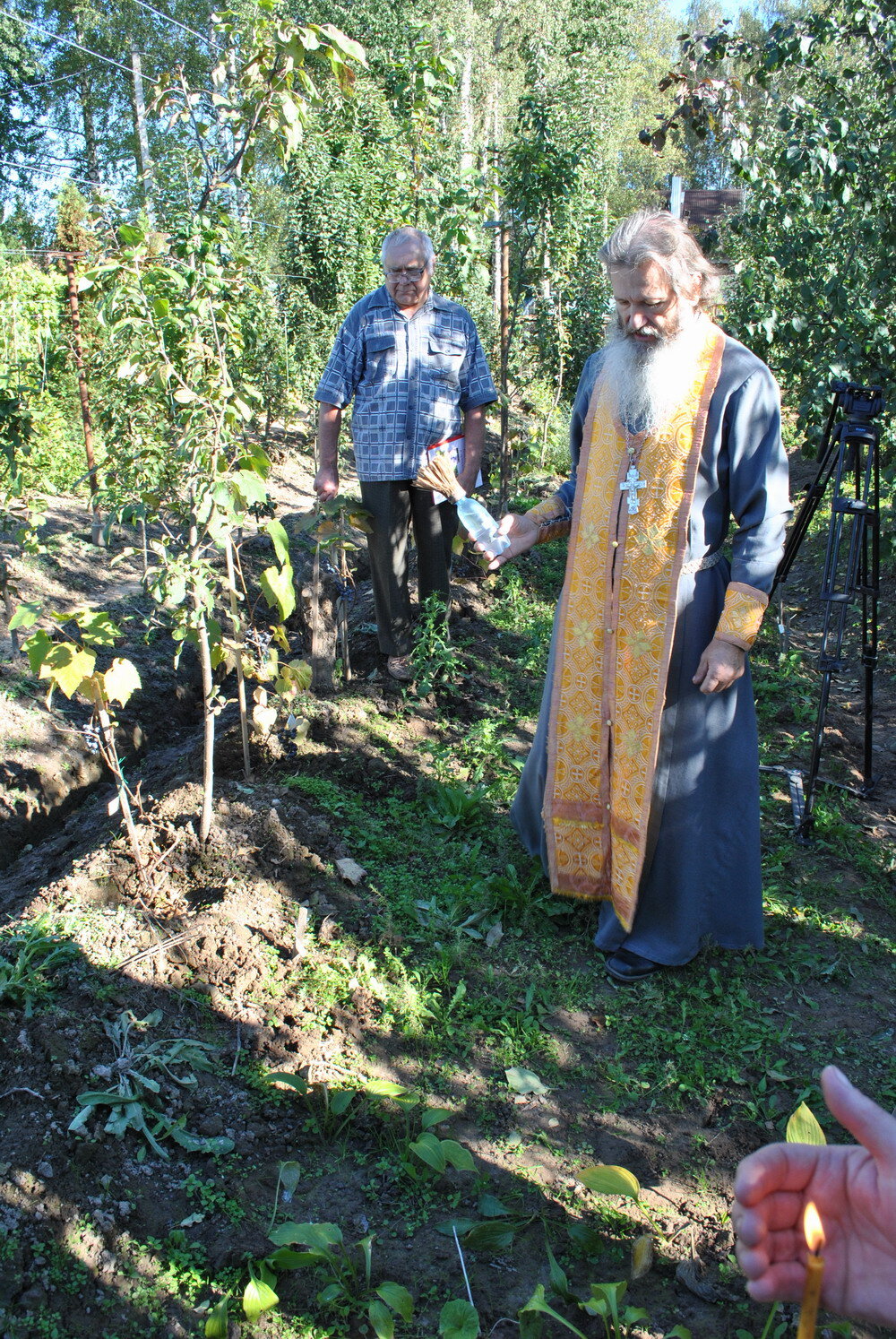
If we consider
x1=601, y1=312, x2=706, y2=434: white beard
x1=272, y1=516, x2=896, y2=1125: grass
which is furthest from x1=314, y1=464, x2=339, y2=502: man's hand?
x1=601, y1=312, x2=706, y2=434: white beard

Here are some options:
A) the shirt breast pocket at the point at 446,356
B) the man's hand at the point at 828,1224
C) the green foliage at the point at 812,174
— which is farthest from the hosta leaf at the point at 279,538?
the green foliage at the point at 812,174

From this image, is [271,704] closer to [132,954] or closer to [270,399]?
[132,954]

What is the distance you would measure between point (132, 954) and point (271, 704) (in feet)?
4.70

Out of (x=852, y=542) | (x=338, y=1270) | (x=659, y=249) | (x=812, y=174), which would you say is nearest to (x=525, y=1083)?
(x=338, y=1270)

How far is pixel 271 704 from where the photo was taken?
3893mm

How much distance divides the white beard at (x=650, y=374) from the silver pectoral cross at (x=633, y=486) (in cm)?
11

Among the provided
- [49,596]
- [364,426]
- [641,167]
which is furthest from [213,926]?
[641,167]

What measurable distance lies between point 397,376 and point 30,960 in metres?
2.69

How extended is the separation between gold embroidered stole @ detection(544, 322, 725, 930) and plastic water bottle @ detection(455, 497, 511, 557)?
0.70 ft

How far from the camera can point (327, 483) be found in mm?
4125

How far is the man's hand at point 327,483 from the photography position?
13.5 feet

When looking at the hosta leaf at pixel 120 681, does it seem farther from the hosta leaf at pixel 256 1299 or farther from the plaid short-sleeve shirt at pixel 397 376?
the plaid short-sleeve shirt at pixel 397 376

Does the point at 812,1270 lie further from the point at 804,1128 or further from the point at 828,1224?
the point at 804,1128

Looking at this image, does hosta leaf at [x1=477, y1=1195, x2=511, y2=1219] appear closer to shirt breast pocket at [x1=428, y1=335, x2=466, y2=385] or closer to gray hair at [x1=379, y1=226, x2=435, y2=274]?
shirt breast pocket at [x1=428, y1=335, x2=466, y2=385]
